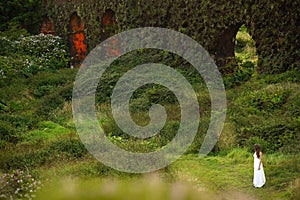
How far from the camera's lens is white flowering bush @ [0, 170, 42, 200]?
9031mm

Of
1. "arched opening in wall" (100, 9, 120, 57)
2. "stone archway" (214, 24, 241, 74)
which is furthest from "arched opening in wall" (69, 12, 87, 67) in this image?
"stone archway" (214, 24, 241, 74)

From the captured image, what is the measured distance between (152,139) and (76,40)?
1618 cm

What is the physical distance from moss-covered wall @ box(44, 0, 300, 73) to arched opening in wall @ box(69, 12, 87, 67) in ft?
7.52

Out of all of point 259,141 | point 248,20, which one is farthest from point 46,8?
point 259,141

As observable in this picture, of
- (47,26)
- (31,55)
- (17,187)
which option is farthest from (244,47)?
(17,187)

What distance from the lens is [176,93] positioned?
1694 centimetres

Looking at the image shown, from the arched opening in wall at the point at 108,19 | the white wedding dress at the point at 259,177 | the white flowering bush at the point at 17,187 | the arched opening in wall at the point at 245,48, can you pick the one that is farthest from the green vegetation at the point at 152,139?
the arched opening in wall at the point at 245,48

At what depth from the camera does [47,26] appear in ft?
101

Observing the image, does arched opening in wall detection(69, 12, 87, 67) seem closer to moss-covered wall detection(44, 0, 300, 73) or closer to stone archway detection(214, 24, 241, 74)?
moss-covered wall detection(44, 0, 300, 73)

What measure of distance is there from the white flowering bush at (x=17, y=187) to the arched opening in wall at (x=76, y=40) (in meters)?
18.6

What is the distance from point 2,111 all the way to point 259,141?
8.50m

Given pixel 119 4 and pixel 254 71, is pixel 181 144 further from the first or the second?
pixel 119 4

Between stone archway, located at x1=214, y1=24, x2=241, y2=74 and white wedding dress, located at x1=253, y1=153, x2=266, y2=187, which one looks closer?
white wedding dress, located at x1=253, y1=153, x2=266, y2=187

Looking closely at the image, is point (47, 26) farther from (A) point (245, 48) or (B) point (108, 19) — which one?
(A) point (245, 48)
